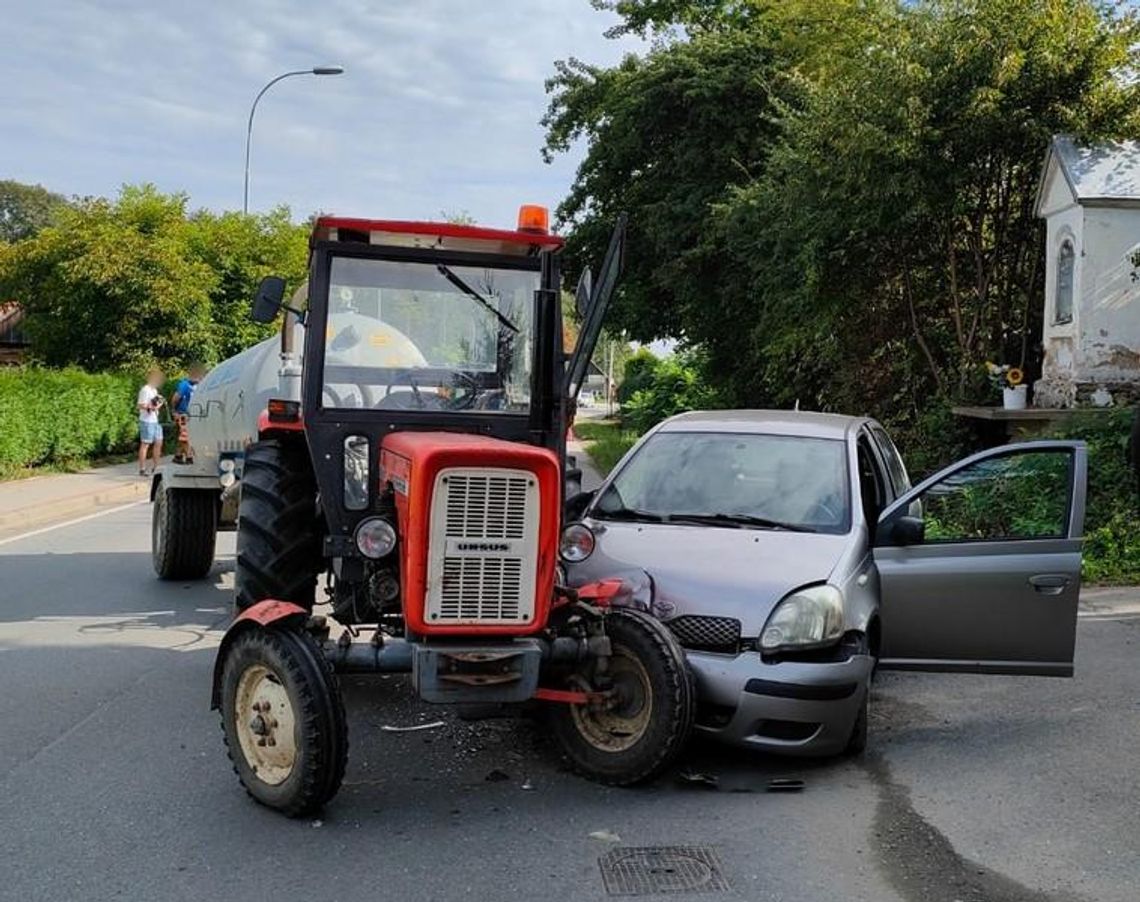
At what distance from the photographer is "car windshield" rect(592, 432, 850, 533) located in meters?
6.33

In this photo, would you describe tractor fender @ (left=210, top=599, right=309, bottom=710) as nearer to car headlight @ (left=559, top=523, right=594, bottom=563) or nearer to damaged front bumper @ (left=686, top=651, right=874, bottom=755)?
car headlight @ (left=559, top=523, right=594, bottom=563)

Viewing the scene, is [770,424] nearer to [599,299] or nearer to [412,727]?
[599,299]

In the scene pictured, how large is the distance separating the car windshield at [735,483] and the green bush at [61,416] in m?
14.7

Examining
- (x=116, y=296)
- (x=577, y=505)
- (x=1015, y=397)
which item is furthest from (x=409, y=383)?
(x=116, y=296)

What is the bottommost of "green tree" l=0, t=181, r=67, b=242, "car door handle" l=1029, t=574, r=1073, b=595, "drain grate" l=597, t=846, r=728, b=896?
"drain grate" l=597, t=846, r=728, b=896

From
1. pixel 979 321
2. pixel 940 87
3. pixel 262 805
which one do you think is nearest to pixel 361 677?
pixel 262 805

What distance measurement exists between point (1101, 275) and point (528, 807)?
1214 centimetres

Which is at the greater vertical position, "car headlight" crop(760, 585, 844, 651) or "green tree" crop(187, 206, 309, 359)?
"green tree" crop(187, 206, 309, 359)

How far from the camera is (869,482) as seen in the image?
693 cm

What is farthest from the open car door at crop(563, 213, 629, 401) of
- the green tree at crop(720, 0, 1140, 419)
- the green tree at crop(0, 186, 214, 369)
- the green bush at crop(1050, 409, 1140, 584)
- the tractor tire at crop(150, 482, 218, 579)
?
the green tree at crop(0, 186, 214, 369)

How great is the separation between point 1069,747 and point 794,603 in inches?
69.6

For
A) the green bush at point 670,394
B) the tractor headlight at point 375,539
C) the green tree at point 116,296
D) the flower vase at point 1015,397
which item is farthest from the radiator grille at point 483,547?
the green bush at point 670,394

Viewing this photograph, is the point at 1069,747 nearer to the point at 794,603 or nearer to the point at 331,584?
the point at 794,603

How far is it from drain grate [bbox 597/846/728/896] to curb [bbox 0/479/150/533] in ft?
39.1
